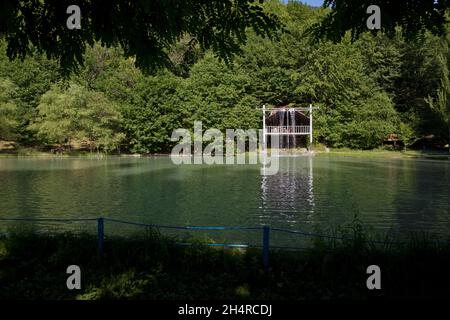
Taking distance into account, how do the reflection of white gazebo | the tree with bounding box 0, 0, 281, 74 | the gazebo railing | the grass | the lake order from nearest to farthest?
the tree with bounding box 0, 0, 281, 74
the grass
the lake
the reflection of white gazebo
the gazebo railing

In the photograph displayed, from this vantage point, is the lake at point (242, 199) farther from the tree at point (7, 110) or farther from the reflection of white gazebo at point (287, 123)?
the reflection of white gazebo at point (287, 123)

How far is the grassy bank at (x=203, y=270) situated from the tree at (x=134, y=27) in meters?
3.23

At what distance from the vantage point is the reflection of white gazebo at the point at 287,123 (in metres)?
53.9

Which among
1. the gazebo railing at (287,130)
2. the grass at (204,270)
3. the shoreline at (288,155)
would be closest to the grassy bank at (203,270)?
the grass at (204,270)

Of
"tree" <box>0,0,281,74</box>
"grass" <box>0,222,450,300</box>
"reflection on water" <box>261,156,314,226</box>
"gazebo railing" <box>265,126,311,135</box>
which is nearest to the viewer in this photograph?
"tree" <box>0,0,281,74</box>

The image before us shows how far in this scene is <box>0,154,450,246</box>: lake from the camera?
1506 centimetres

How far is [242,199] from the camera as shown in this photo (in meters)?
19.6

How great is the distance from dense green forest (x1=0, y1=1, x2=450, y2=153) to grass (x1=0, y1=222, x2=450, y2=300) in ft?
154

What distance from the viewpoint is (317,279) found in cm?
701

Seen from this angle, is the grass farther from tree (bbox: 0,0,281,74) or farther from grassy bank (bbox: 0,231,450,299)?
tree (bbox: 0,0,281,74)

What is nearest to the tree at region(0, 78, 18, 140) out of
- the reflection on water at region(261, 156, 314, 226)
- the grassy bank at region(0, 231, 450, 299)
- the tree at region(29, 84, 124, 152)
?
the tree at region(29, 84, 124, 152)

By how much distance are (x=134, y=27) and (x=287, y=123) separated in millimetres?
50670

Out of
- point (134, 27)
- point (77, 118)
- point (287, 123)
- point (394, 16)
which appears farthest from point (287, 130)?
point (134, 27)

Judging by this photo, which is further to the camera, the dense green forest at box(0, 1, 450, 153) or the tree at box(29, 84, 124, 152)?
the dense green forest at box(0, 1, 450, 153)
